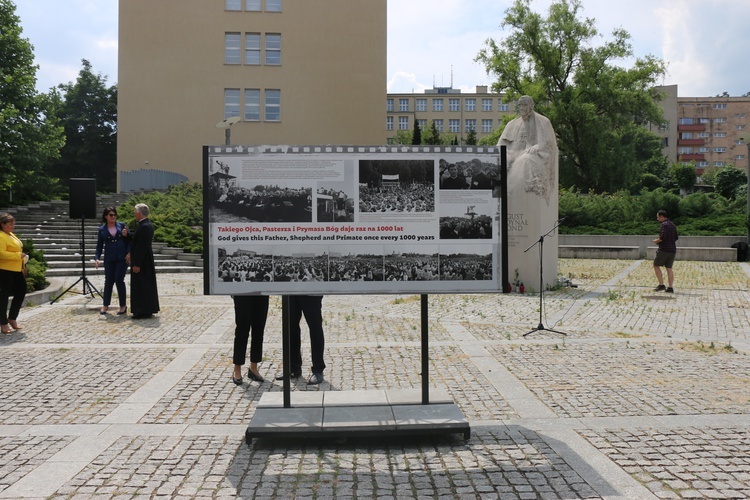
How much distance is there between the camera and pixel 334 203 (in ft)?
17.1

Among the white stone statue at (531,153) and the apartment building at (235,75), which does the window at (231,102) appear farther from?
the white stone statue at (531,153)

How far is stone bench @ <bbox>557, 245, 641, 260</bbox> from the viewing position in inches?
1103

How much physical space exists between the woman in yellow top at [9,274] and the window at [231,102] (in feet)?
113

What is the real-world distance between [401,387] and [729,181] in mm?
44578

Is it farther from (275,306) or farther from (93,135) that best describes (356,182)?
(93,135)

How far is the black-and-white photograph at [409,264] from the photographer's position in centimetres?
523

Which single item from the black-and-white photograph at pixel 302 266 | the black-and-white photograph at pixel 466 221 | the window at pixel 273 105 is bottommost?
the black-and-white photograph at pixel 302 266

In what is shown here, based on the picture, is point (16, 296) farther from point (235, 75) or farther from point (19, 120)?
point (235, 75)

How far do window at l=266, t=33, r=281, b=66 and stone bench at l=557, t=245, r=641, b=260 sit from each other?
23.7 m

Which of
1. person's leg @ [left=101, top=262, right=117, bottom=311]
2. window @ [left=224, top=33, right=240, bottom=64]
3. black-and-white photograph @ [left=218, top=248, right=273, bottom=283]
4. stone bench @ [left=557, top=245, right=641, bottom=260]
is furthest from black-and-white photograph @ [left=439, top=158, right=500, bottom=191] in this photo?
window @ [left=224, top=33, right=240, bottom=64]

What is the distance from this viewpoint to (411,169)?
5.22 m

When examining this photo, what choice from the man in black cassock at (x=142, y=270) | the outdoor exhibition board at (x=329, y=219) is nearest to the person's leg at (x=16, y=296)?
the man in black cassock at (x=142, y=270)

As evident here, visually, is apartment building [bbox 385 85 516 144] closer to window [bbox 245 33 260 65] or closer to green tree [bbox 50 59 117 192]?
green tree [bbox 50 59 117 192]

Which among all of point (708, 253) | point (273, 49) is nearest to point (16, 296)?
point (708, 253)
